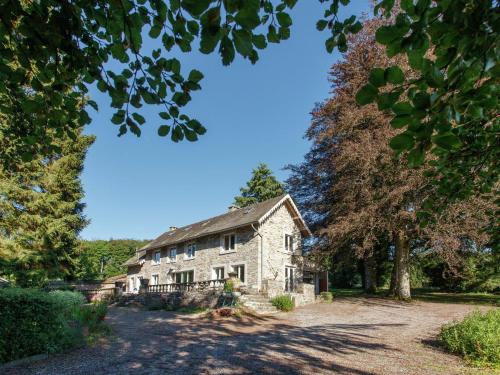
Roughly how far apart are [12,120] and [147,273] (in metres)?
31.5

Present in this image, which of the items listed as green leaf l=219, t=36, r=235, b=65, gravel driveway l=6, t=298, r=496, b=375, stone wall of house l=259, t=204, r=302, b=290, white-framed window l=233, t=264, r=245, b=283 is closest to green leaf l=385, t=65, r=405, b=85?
green leaf l=219, t=36, r=235, b=65

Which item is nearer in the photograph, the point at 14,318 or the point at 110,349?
the point at 14,318

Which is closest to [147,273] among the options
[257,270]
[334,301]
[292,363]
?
[257,270]

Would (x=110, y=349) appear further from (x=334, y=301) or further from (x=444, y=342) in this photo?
(x=334, y=301)

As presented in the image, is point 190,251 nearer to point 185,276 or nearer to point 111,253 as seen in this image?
point 185,276

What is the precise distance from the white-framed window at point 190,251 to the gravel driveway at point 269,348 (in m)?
11.5

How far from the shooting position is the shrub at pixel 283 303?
19.2 metres

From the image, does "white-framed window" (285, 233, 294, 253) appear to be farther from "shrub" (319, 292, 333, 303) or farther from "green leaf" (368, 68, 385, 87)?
"green leaf" (368, 68, 385, 87)

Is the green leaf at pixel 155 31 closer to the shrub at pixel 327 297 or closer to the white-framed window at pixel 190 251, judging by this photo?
the shrub at pixel 327 297

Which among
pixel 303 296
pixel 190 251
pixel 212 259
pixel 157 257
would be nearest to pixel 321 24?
pixel 303 296

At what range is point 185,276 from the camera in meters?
28.2

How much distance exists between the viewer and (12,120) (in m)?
3.77

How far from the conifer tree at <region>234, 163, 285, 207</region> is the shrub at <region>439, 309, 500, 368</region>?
35695 millimetres

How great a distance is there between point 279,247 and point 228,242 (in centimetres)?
377
